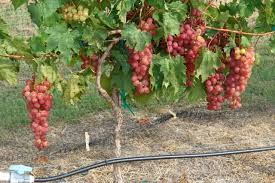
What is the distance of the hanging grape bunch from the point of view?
8.34 ft

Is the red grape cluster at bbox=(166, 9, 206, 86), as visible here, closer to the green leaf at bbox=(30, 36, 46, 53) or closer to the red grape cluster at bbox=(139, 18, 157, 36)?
the red grape cluster at bbox=(139, 18, 157, 36)

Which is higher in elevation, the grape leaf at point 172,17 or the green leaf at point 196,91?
the grape leaf at point 172,17

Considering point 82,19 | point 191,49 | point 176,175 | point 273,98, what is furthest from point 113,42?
point 273,98

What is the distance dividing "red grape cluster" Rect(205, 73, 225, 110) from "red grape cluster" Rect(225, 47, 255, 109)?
36 millimetres

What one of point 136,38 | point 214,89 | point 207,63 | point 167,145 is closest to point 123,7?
point 136,38

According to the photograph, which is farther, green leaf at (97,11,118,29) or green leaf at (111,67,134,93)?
green leaf at (111,67,134,93)

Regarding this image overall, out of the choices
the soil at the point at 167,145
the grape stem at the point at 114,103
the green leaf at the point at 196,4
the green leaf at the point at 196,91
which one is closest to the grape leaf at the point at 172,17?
the green leaf at the point at 196,4

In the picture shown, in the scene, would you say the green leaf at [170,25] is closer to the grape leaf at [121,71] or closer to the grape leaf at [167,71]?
the grape leaf at [167,71]

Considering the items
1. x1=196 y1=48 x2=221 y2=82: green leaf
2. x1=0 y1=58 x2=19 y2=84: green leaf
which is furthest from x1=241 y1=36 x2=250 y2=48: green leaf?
x1=0 y1=58 x2=19 y2=84: green leaf

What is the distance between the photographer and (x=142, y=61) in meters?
2.59

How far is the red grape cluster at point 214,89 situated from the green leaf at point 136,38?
58cm

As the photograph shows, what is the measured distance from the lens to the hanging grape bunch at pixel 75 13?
8.34 ft

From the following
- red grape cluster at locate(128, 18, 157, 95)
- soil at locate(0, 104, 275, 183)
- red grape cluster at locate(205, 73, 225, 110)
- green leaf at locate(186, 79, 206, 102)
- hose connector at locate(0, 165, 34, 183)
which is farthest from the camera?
soil at locate(0, 104, 275, 183)

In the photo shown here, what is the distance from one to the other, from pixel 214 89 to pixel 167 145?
1.98 meters
